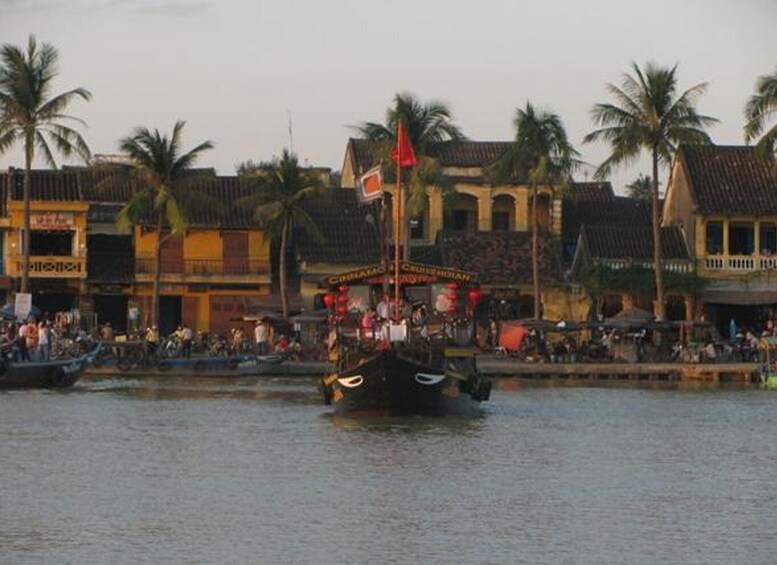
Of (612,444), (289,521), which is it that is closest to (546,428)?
(612,444)

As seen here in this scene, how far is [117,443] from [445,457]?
7290mm

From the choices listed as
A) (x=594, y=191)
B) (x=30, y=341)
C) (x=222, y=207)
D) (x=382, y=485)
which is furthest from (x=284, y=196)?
(x=382, y=485)

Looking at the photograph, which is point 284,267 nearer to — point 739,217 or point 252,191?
point 252,191

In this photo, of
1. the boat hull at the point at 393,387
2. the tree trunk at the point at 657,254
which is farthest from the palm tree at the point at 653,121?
the boat hull at the point at 393,387

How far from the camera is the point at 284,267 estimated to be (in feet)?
266

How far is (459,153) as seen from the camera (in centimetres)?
8856

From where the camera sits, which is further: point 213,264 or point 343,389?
point 213,264

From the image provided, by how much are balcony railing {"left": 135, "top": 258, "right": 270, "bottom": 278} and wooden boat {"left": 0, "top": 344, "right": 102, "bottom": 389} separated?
73.8ft

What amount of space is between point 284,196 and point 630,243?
14.1m

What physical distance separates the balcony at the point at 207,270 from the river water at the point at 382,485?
1122 inches

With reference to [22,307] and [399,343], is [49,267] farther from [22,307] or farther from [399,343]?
[399,343]

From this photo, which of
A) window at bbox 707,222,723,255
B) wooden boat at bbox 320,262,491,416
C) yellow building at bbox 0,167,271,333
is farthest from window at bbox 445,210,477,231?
wooden boat at bbox 320,262,491,416

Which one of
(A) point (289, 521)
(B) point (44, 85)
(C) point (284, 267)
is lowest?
(A) point (289, 521)

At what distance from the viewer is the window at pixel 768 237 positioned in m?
83.9
